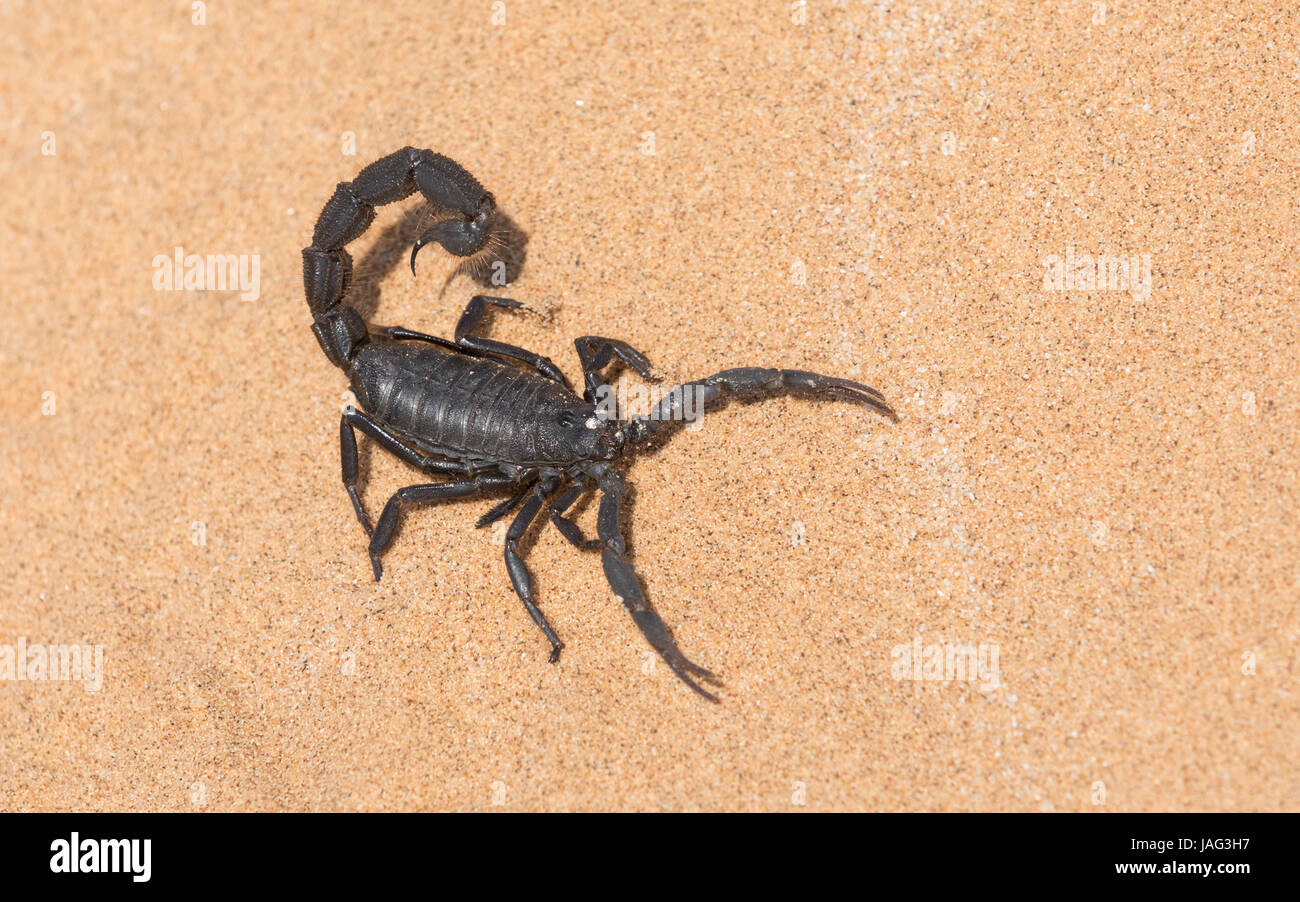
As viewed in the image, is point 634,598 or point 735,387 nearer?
point 634,598

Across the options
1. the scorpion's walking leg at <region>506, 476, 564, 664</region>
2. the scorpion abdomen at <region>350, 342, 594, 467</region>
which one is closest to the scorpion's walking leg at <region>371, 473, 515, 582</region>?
the scorpion abdomen at <region>350, 342, 594, 467</region>

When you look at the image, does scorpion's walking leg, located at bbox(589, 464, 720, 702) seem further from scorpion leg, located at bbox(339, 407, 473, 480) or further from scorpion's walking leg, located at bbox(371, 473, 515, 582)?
scorpion leg, located at bbox(339, 407, 473, 480)

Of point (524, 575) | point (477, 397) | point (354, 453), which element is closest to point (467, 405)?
point (477, 397)

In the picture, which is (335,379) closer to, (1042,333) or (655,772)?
(655,772)

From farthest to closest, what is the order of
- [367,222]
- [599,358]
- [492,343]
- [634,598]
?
[367,222] → [492,343] → [599,358] → [634,598]

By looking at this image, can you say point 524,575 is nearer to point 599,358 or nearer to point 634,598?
point 634,598

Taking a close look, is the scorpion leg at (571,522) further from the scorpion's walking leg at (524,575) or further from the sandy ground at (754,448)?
the sandy ground at (754,448)

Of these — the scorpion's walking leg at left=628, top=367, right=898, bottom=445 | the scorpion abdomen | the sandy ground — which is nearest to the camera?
the sandy ground

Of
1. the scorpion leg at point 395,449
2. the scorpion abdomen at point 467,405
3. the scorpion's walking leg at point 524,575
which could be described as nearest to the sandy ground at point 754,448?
the scorpion's walking leg at point 524,575
